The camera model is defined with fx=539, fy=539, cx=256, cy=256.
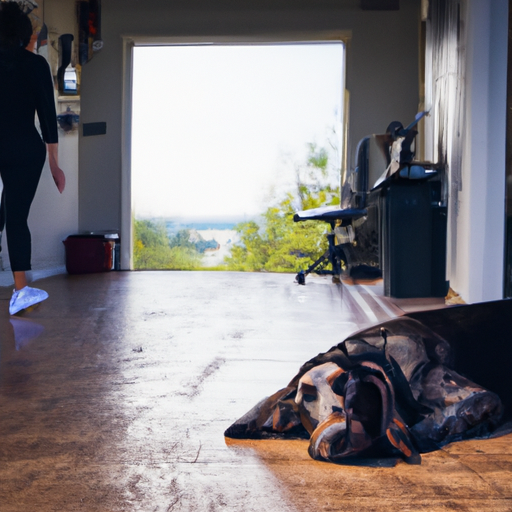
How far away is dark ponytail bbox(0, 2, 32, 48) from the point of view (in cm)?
275

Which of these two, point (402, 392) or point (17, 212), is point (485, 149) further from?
point (17, 212)

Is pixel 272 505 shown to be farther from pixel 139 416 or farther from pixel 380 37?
pixel 380 37

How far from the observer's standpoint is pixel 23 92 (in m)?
2.79

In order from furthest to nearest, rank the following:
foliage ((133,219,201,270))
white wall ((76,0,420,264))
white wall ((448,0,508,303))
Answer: foliage ((133,219,201,270)) → white wall ((76,0,420,264)) → white wall ((448,0,508,303))

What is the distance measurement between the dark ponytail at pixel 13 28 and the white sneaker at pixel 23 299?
1283 mm

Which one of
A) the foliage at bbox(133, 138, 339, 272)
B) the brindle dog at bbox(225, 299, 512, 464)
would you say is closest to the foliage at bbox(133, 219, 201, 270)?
the foliage at bbox(133, 138, 339, 272)

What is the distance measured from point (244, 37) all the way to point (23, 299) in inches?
146

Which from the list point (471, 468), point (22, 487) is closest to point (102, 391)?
point (22, 487)

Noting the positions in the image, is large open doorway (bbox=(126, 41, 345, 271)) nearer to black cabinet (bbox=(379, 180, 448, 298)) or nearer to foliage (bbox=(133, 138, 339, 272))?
foliage (bbox=(133, 138, 339, 272))

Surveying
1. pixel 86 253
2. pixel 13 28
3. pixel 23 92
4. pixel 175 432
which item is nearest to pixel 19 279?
pixel 23 92

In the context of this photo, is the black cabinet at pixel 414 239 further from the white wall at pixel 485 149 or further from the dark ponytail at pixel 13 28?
the dark ponytail at pixel 13 28

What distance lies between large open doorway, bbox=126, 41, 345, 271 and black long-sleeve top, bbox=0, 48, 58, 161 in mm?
2726

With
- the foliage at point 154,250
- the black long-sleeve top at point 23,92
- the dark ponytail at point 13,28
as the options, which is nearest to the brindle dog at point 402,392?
the black long-sleeve top at point 23,92

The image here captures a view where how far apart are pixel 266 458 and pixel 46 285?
3.42 meters
